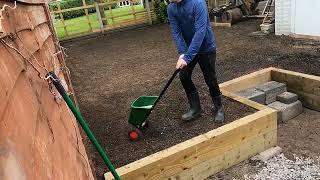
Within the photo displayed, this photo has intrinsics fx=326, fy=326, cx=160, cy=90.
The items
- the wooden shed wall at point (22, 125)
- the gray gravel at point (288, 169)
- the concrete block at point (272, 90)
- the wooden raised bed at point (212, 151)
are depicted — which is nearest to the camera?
the wooden shed wall at point (22, 125)

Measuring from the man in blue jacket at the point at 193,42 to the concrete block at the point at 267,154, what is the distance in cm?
66

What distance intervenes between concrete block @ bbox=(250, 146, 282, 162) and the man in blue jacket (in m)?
0.66

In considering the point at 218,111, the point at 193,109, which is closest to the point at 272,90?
the point at 218,111

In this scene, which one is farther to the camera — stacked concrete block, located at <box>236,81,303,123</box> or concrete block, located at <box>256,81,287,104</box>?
concrete block, located at <box>256,81,287,104</box>

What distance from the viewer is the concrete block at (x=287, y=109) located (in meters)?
5.24

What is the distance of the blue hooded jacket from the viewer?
156 inches

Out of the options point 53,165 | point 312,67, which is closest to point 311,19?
point 312,67

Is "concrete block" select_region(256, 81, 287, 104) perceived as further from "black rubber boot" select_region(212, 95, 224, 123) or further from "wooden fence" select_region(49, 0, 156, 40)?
"wooden fence" select_region(49, 0, 156, 40)

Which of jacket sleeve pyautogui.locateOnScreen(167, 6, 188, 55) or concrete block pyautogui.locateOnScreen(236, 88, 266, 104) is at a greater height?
jacket sleeve pyautogui.locateOnScreen(167, 6, 188, 55)

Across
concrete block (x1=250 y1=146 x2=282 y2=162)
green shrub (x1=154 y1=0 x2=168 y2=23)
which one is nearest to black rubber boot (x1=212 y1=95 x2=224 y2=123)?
concrete block (x1=250 y1=146 x2=282 y2=162)

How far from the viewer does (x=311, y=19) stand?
8.98m

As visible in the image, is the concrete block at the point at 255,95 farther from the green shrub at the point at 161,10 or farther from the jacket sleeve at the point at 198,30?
the green shrub at the point at 161,10

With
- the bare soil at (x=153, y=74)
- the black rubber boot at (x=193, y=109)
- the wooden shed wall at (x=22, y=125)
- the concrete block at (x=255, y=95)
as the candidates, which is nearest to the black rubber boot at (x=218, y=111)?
the bare soil at (x=153, y=74)

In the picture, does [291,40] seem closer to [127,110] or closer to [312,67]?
[312,67]
